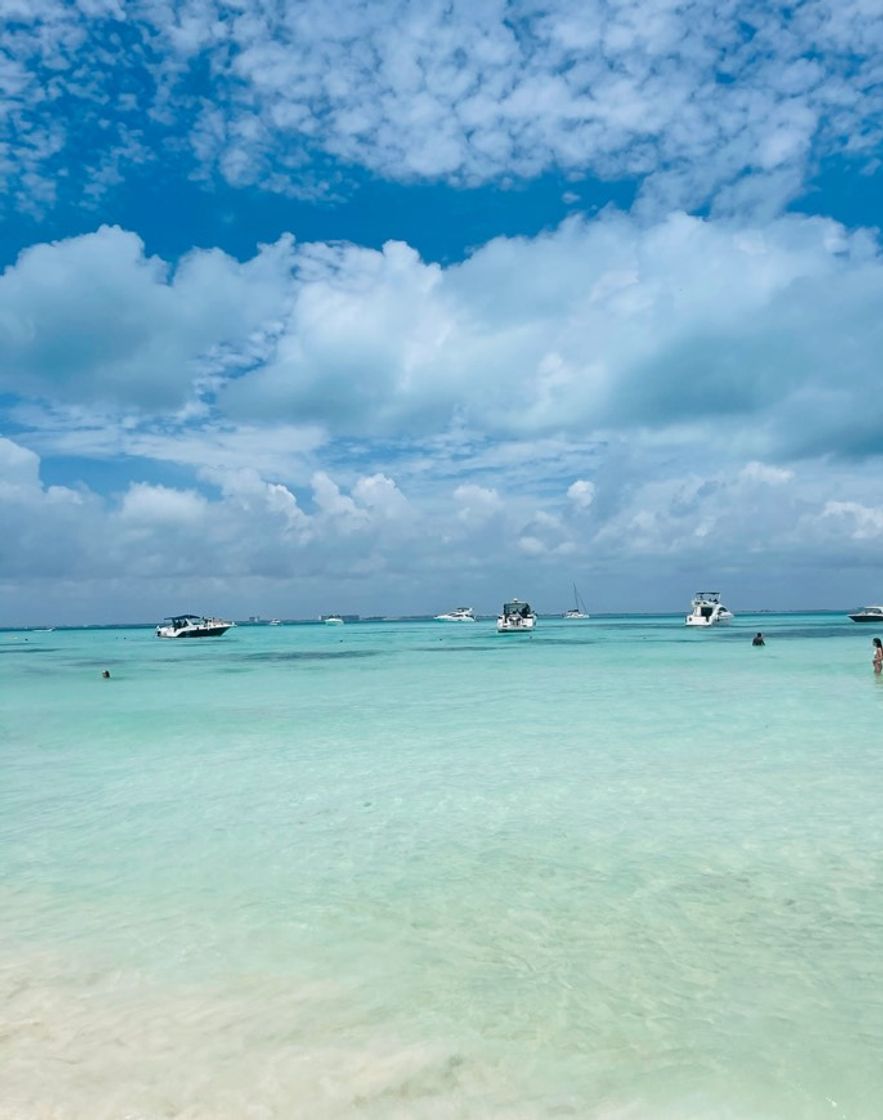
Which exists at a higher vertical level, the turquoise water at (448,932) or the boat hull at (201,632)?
the turquoise water at (448,932)

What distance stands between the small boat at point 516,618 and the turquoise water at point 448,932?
272 ft

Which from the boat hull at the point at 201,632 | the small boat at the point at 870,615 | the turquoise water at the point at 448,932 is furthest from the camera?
the boat hull at the point at 201,632

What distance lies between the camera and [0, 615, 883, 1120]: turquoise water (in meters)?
5.05

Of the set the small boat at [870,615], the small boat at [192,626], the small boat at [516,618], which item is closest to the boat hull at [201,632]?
the small boat at [192,626]

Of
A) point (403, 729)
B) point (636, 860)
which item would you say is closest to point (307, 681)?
point (403, 729)

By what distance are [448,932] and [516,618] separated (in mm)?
95626

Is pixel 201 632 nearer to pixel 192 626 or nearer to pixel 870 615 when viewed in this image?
pixel 192 626

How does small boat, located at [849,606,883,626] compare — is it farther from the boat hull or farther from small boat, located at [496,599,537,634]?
the boat hull

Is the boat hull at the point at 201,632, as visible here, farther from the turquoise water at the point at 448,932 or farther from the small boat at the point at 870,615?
the turquoise water at the point at 448,932

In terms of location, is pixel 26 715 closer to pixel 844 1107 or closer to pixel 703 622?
pixel 844 1107

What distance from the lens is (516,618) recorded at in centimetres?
10250

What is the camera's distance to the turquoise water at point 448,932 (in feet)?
16.6

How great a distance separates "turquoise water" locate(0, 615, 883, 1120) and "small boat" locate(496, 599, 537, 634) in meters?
83.1

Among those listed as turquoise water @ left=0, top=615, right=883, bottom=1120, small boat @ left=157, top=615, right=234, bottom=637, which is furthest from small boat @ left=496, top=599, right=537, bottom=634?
turquoise water @ left=0, top=615, right=883, bottom=1120
